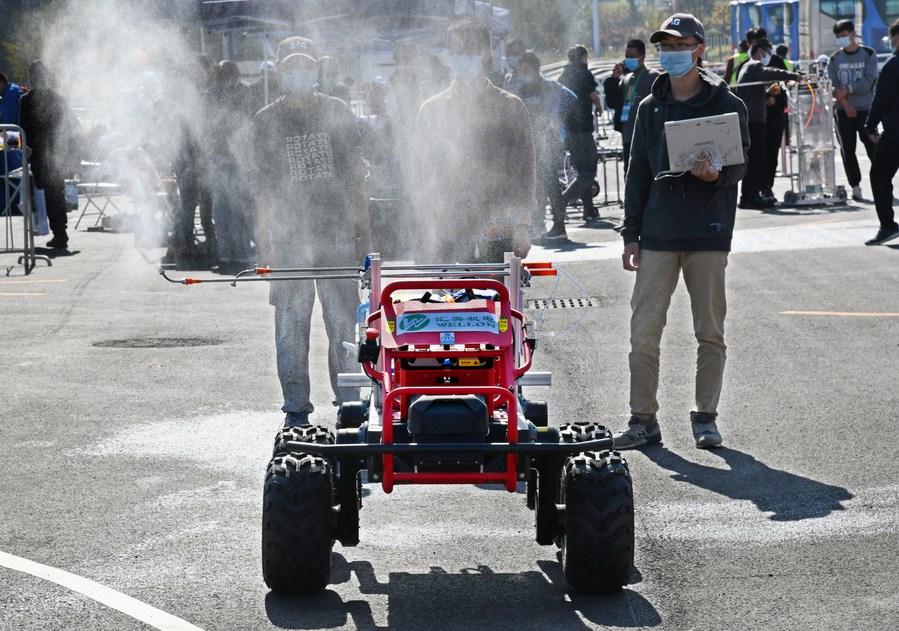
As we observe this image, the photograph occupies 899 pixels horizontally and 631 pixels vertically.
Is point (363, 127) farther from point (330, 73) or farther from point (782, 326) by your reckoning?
point (330, 73)

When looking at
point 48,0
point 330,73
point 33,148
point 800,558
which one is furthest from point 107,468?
point 48,0

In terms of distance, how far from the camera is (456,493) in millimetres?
6855

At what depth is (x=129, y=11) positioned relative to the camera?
1816 cm

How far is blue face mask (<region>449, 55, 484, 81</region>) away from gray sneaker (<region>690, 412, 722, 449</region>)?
228 centimetres

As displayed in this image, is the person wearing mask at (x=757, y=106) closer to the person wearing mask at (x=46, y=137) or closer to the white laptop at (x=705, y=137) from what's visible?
the person wearing mask at (x=46, y=137)

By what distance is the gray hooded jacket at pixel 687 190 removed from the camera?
294 inches

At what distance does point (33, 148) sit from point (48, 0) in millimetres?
9490

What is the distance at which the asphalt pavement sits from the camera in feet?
17.3

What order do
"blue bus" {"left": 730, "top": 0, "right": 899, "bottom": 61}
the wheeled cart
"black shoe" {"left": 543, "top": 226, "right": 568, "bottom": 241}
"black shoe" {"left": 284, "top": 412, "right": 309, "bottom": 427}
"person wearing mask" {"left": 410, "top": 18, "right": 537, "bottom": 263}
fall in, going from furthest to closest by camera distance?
"blue bus" {"left": 730, "top": 0, "right": 899, "bottom": 61} < the wheeled cart < "black shoe" {"left": 543, "top": 226, "right": 568, "bottom": 241} < "black shoe" {"left": 284, "top": 412, "right": 309, "bottom": 427} < "person wearing mask" {"left": 410, "top": 18, "right": 537, "bottom": 263}

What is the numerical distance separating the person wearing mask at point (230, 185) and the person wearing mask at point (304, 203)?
7437 millimetres

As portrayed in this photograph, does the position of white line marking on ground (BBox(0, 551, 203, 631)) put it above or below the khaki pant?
→ below

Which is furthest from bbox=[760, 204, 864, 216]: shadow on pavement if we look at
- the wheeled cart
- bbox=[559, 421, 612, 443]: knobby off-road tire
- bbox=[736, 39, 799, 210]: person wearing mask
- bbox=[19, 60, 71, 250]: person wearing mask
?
bbox=[559, 421, 612, 443]: knobby off-road tire

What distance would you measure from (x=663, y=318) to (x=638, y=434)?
65 centimetres

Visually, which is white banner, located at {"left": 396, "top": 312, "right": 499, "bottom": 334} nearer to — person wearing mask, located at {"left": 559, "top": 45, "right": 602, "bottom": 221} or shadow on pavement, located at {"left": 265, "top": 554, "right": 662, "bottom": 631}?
shadow on pavement, located at {"left": 265, "top": 554, "right": 662, "bottom": 631}
